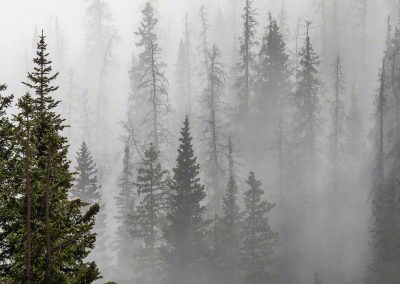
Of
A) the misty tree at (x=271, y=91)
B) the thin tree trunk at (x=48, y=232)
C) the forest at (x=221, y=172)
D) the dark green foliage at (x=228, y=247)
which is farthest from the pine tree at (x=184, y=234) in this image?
the thin tree trunk at (x=48, y=232)

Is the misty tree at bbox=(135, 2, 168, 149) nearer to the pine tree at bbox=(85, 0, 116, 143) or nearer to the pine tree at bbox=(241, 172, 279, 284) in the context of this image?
the pine tree at bbox=(85, 0, 116, 143)

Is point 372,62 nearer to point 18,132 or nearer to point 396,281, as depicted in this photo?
point 396,281

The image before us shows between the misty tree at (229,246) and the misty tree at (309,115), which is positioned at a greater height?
the misty tree at (309,115)

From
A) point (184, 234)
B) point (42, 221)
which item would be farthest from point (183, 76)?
point (42, 221)

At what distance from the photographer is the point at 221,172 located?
41.3m

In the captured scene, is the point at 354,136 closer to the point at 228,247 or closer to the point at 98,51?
the point at 228,247

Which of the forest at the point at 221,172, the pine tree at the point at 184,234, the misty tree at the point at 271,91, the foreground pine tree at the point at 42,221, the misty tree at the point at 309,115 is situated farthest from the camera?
the misty tree at the point at 271,91

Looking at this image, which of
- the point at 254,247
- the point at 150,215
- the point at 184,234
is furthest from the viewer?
the point at 150,215

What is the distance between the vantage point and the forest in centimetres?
938

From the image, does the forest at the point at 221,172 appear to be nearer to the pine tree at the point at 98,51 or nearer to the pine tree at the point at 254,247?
the pine tree at the point at 254,247

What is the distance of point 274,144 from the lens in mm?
47938

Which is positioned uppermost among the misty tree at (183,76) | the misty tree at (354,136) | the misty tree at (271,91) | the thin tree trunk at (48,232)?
the misty tree at (183,76)

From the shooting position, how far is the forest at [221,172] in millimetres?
9375

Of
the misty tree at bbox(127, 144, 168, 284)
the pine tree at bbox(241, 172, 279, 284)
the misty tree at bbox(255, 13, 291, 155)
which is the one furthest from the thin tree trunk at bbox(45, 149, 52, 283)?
the misty tree at bbox(255, 13, 291, 155)
